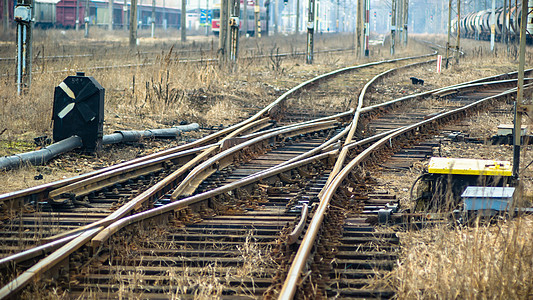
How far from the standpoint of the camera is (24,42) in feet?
42.0

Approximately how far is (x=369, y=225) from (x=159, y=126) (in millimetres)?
6915

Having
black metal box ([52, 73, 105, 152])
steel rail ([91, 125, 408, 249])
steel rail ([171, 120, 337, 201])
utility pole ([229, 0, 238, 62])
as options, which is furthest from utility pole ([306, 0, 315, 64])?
black metal box ([52, 73, 105, 152])

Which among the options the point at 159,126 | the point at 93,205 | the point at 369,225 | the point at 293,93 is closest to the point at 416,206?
the point at 369,225

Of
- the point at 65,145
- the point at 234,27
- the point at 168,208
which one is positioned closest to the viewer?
the point at 168,208

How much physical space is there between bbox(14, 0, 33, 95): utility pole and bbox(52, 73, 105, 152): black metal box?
3508 mm

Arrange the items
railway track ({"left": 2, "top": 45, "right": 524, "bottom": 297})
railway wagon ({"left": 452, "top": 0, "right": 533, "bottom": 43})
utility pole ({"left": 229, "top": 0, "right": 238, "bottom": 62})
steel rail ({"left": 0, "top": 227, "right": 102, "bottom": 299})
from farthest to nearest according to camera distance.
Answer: railway wagon ({"left": 452, "top": 0, "right": 533, "bottom": 43})
utility pole ({"left": 229, "top": 0, "right": 238, "bottom": 62})
railway track ({"left": 2, "top": 45, "right": 524, "bottom": 297})
steel rail ({"left": 0, "top": 227, "right": 102, "bottom": 299})

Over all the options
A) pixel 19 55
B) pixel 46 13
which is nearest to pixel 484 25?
pixel 46 13

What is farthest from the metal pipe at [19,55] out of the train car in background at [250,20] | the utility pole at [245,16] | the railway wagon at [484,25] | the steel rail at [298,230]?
the utility pole at [245,16]

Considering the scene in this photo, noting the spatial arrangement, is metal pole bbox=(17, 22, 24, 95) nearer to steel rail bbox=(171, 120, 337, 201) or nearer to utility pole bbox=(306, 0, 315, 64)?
steel rail bbox=(171, 120, 337, 201)

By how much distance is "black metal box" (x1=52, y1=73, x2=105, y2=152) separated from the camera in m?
9.36

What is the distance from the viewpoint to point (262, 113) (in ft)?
43.6

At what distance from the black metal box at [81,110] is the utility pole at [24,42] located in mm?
3508

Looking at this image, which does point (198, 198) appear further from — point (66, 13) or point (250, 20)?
point (66, 13)

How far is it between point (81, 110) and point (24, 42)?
166 inches
